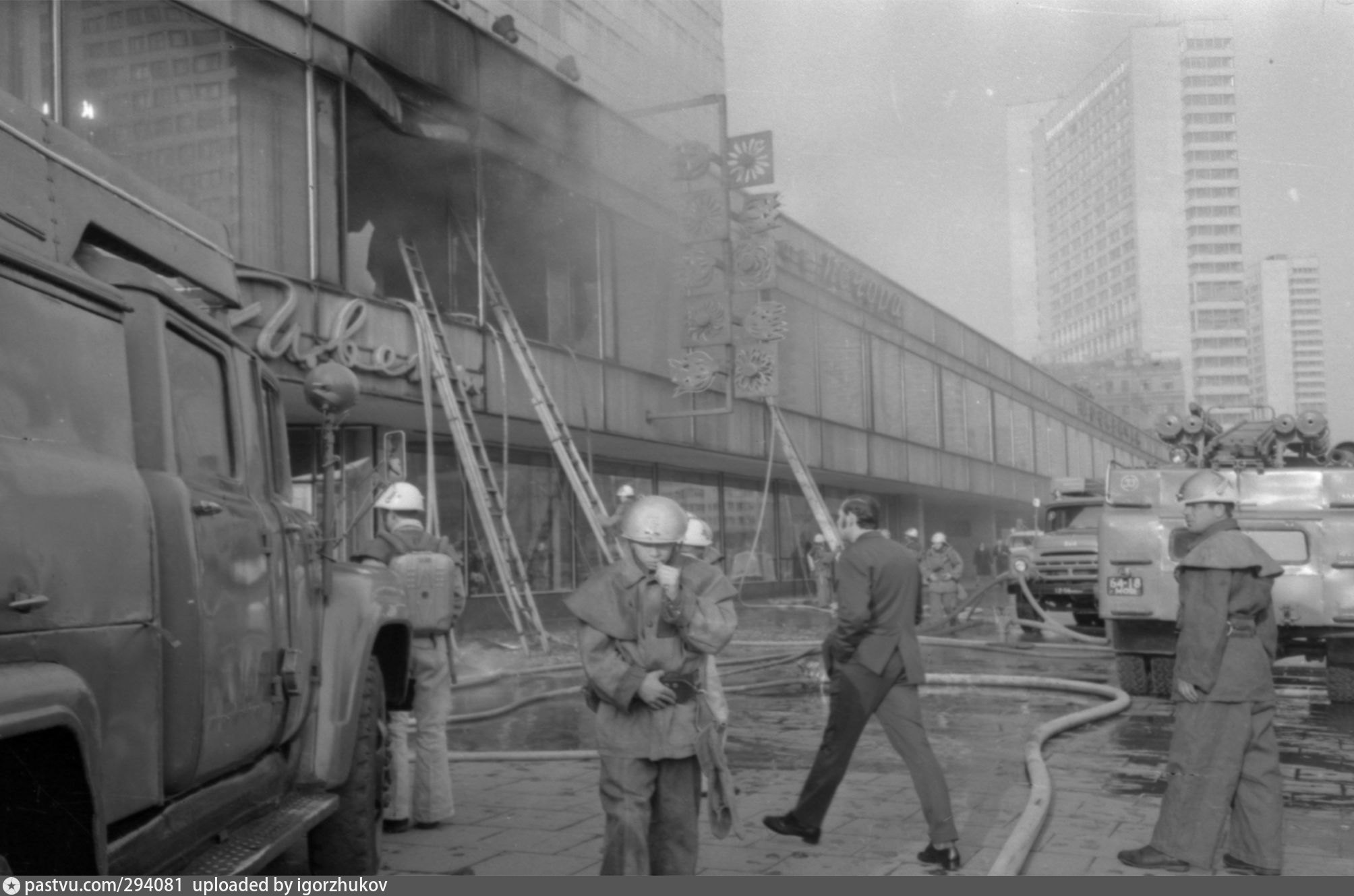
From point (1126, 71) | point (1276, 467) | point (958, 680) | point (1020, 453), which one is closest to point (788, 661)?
point (958, 680)

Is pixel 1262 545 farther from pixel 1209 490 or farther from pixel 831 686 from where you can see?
pixel 831 686

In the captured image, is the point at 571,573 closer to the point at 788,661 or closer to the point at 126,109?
the point at 788,661

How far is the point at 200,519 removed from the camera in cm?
361

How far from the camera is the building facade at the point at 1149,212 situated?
773cm

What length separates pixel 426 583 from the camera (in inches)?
248

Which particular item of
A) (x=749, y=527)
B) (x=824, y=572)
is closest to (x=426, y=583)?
(x=824, y=572)

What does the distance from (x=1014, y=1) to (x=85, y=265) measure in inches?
185

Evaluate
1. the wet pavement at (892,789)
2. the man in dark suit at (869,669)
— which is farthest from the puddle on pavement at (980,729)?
the man in dark suit at (869,669)

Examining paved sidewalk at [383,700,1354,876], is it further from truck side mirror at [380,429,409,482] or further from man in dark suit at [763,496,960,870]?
truck side mirror at [380,429,409,482]

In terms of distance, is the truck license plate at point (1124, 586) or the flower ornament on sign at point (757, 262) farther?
the flower ornament on sign at point (757, 262)

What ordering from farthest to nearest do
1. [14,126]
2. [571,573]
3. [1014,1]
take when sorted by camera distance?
1. [571,573]
2. [1014,1]
3. [14,126]

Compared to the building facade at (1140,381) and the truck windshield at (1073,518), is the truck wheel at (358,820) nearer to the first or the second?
the building facade at (1140,381)

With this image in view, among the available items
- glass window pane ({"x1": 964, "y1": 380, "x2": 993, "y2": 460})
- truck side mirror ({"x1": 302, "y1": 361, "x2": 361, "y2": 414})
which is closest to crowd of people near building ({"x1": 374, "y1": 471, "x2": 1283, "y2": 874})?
truck side mirror ({"x1": 302, "y1": 361, "x2": 361, "y2": 414})

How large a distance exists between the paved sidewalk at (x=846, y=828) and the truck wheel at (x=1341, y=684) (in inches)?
152
